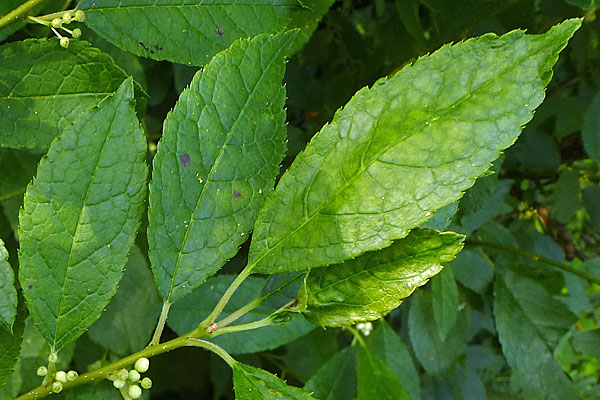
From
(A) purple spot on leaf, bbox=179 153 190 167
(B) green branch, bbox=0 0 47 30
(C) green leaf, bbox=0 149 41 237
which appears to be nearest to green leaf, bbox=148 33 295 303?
(A) purple spot on leaf, bbox=179 153 190 167

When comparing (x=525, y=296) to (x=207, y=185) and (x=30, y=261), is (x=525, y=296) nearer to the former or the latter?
(x=207, y=185)

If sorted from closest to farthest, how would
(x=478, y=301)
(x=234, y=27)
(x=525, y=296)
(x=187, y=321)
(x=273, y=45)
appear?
(x=273, y=45), (x=234, y=27), (x=187, y=321), (x=525, y=296), (x=478, y=301)

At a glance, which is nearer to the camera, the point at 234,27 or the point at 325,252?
the point at 325,252

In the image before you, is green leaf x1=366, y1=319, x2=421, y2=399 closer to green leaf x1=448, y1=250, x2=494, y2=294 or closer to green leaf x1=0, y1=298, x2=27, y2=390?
A: green leaf x1=448, y1=250, x2=494, y2=294

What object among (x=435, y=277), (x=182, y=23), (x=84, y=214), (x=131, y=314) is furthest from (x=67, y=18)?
(x=435, y=277)

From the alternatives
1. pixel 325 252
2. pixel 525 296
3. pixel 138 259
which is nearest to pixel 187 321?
pixel 138 259

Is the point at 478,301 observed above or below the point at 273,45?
below

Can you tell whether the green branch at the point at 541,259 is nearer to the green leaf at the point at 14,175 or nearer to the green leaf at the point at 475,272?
the green leaf at the point at 475,272
